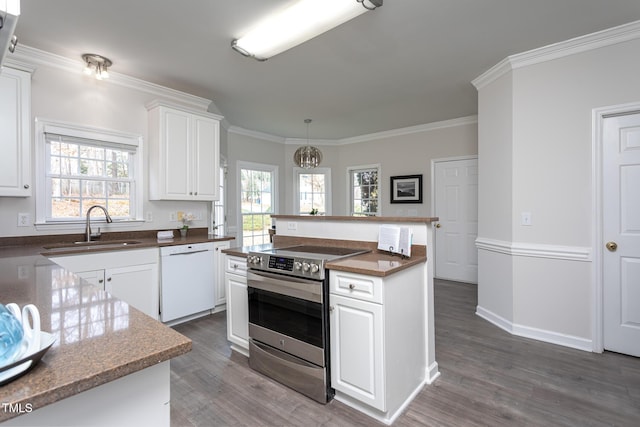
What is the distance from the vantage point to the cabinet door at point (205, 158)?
3646 millimetres

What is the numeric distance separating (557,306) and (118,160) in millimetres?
4516

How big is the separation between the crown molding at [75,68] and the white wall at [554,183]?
3521 millimetres

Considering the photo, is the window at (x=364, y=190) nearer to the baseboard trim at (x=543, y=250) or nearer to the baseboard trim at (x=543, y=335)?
the baseboard trim at (x=543, y=250)

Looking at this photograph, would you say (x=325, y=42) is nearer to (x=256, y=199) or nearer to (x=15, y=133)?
(x=15, y=133)

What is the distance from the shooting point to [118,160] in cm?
336

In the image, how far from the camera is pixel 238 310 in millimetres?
2600

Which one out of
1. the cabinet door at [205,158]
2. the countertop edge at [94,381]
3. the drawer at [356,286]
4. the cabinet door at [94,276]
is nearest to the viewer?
the countertop edge at [94,381]

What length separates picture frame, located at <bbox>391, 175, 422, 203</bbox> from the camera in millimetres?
5398

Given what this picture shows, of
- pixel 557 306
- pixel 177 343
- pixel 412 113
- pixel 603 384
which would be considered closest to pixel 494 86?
pixel 412 113

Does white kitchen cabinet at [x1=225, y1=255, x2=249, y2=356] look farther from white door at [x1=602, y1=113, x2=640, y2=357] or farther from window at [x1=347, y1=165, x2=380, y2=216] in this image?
window at [x1=347, y1=165, x2=380, y2=216]

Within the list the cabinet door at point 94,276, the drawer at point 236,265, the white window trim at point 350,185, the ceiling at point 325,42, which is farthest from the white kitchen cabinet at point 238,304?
the white window trim at point 350,185

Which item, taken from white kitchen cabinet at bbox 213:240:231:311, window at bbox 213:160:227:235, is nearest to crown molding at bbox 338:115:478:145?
window at bbox 213:160:227:235

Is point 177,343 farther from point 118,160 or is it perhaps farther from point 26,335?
point 118,160

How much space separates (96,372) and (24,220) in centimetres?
303
